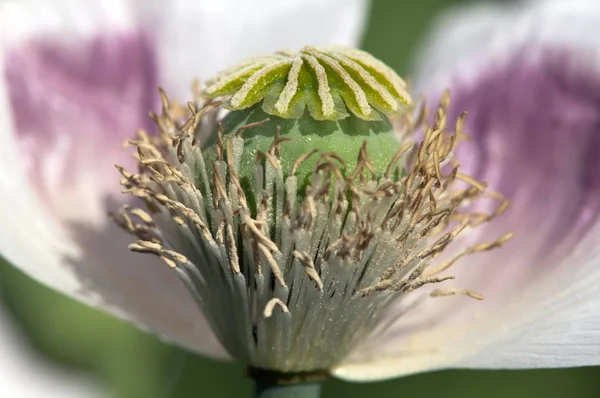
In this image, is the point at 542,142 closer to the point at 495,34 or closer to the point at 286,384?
the point at 495,34

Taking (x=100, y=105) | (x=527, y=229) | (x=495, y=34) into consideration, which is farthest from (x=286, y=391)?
(x=495, y=34)

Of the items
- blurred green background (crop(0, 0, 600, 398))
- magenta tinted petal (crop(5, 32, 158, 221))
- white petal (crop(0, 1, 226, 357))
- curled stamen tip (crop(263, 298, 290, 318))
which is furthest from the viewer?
blurred green background (crop(0, 0, 600, 398))

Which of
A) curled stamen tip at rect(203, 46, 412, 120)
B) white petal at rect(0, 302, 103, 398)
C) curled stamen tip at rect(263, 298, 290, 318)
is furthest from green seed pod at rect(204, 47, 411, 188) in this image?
white petal at rect(0, 302, 103, 398)

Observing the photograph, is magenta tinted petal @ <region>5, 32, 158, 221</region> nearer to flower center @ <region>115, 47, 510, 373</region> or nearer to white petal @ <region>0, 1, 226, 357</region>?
white petal @ <region>0, 1, 226, 357</region>

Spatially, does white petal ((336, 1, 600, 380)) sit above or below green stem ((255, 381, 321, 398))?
above

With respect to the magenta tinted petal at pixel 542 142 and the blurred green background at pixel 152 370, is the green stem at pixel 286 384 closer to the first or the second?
the magenta tinted petal at pixel 542 142

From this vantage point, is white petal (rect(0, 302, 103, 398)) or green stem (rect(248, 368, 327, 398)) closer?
green stem (rect(248, 368, 327, 398))
